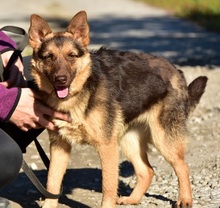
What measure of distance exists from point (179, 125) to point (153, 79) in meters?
0.45

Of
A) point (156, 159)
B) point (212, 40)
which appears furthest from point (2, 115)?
point (212, 40)

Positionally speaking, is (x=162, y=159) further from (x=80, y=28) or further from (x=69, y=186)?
(x=80, y=28)

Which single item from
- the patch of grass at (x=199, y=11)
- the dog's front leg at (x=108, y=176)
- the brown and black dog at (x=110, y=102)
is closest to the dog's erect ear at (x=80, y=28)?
the brown and black dog at (x=110, y=102)

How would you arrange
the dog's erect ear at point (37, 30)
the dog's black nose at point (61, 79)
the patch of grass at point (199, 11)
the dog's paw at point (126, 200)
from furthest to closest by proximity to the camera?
1. the patch of grass at point (199, 11)
2. the dog's paw at point (126, 200)
3. the dog's erect ear at point (37, 30)
4. the dog's black nose at point (61, 79)

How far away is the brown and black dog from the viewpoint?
5.06 meters

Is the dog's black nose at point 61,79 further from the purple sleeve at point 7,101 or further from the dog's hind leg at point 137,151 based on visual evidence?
the dog's hind leg at point 137,151

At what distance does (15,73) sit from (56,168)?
0.84m

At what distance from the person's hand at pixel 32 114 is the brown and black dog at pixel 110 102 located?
6 centimetres

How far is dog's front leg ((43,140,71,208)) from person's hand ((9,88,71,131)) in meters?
0.31

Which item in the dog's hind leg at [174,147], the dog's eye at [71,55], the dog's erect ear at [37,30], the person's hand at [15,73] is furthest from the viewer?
the dog's hind leg at [174,147]

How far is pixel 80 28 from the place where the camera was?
5.23 meters

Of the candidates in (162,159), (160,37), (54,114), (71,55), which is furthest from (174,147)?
(160,37)

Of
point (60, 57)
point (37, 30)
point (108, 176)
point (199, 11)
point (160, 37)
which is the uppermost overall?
point (37, 30)

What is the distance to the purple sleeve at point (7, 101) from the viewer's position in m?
4.88
